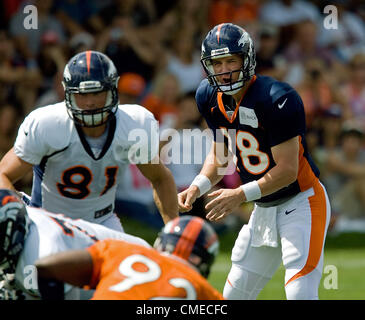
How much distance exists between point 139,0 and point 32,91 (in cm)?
220

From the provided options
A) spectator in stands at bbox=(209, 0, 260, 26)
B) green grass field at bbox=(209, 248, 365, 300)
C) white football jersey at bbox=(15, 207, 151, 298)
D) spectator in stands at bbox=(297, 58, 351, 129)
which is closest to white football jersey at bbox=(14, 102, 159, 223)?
white football jersey at bbox=(15, 207, 151, 298)

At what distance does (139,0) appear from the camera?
428 inches

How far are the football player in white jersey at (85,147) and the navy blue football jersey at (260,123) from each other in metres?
0.46

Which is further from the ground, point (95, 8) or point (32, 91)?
point (95, 8)

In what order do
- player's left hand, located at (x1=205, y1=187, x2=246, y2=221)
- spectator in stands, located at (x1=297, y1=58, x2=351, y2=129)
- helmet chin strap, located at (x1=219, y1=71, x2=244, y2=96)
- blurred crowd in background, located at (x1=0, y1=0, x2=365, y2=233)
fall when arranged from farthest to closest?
spectator in stands, located at (x1=297, y1=58, x2=351, y2=129)
blurred crowd in background, located at (x1=0, y1=0, x2=365, y2=233)
helmet chin strap, located at (x1=219, y1=71, x2=244, y2=96)
player's left hand, located at (x1=205, y1=187, x2=246, y2=221)

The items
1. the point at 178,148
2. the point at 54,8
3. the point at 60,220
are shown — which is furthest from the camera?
the point at 54,8

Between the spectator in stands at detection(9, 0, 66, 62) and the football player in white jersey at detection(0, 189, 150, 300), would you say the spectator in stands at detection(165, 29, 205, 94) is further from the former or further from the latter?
the football player in white jersey at detection(0, 189, 150, 300)

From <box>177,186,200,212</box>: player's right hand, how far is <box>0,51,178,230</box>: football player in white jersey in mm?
65

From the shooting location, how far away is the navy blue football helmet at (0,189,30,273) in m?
3.88

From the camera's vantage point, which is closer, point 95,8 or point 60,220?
point 60,220

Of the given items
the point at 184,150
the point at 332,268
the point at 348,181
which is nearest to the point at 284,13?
the point at 348,181
